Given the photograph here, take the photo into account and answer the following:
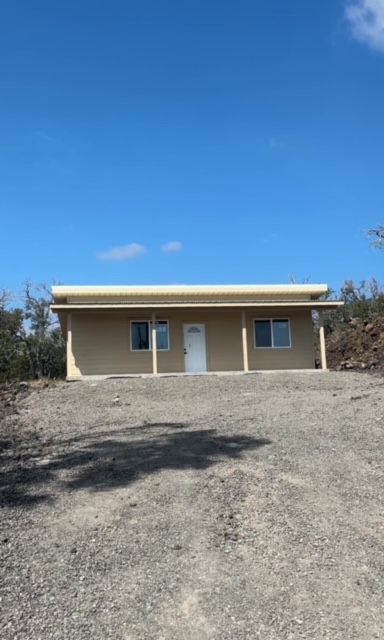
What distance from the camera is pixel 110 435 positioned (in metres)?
9.09

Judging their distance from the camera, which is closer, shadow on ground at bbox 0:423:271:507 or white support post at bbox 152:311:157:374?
shadow on ground at bbox 0:423:271:507

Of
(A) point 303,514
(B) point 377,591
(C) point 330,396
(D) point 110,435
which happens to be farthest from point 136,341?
(B) point 377,591

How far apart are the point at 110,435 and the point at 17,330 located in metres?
25.5

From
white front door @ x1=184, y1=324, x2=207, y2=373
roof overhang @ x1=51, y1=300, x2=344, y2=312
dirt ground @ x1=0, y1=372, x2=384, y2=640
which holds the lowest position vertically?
dirt ground @ x1=0, y1=372, x2=384, y2=640

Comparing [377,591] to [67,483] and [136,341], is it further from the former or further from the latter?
[136,341]

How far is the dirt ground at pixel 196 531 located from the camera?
12.0 ft

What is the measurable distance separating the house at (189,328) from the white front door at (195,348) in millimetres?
36

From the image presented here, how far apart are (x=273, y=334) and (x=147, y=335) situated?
15.4ft

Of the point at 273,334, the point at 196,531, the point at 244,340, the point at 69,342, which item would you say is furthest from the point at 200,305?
the point at 196,531

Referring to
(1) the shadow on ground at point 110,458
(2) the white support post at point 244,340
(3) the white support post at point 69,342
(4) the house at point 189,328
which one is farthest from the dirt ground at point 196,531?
(4) the house at point 189,328

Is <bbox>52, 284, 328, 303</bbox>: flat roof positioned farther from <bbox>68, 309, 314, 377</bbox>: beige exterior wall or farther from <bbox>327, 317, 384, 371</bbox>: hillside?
<bbox>327, 317, 384, 371</bbox>: hillside

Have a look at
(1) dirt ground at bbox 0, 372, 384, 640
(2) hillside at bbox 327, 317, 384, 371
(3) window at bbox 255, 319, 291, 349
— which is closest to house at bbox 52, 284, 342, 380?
(3) window at bbox 255, 319, 291, 349

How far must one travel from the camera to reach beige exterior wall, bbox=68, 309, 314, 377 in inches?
775

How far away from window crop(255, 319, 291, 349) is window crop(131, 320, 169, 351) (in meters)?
3.44
